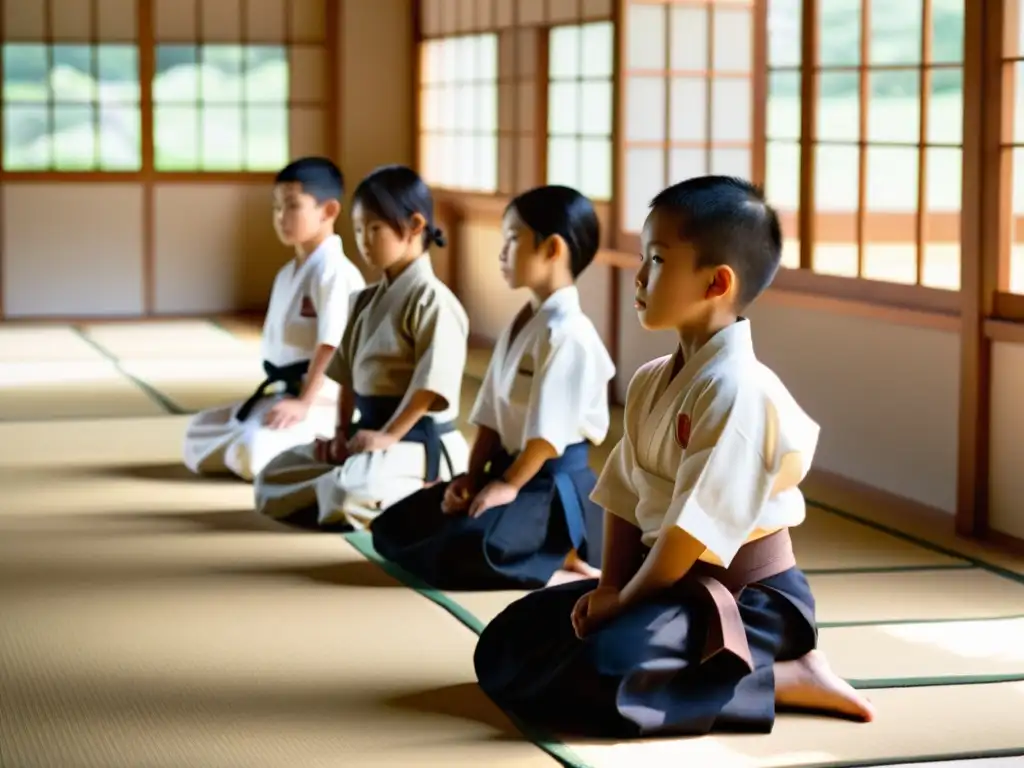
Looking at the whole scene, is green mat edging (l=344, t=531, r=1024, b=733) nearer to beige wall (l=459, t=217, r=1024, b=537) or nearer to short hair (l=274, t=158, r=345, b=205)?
beige wall (l=459, t=217, r=1024, b=537)

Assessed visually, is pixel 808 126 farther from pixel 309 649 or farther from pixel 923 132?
pixel 309 649

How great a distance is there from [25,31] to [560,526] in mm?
7121

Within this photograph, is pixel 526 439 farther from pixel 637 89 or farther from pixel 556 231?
pixel 637 89

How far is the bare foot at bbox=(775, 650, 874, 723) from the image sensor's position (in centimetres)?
290

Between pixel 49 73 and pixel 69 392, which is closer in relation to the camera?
pixel 69 392

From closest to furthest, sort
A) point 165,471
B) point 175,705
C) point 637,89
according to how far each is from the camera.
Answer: point 175,705, point 165,471, point 637,89

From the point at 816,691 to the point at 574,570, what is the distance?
119cm

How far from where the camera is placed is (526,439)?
151 inches

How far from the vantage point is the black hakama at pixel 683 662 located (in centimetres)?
280

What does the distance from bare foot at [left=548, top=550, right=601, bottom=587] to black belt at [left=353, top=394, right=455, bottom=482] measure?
565mm

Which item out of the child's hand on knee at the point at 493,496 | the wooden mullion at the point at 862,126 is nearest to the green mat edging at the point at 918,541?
the wooden mullion at the point at 862,126

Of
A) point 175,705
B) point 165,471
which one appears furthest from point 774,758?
point 165,471

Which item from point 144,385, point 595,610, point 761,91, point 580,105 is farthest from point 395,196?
point 580,105

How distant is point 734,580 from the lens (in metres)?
2.90
